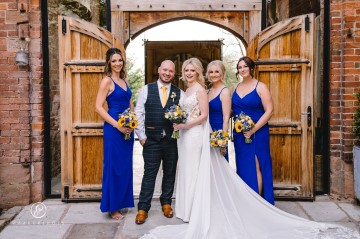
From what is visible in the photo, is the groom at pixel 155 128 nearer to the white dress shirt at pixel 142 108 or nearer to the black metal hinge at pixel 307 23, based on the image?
the white dress shirt at pixel 142 108

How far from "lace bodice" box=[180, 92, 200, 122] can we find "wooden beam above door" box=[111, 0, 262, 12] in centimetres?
385

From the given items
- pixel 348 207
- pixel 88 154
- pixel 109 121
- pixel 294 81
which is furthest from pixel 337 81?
pixel 88 154

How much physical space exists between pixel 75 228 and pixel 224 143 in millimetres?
1984

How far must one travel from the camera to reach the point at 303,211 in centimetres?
539

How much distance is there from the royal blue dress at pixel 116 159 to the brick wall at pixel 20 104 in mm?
1346

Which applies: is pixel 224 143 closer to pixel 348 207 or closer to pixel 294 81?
pixel 294 81

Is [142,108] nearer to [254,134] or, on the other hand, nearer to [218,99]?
[218,99]

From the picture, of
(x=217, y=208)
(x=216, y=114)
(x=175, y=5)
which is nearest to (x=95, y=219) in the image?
(x=217, y=208)

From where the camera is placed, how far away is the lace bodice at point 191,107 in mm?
4762

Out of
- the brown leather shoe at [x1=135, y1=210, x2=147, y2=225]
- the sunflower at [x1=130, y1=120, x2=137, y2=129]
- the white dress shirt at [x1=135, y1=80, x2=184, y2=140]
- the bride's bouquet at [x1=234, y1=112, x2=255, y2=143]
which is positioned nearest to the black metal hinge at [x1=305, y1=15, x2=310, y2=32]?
the bride's bouquet at [x1=234, y1=112, x2=255, y2=143]

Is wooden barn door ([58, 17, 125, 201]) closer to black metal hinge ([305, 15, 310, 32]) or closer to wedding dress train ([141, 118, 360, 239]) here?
wedding dress train ([141, 118, 360, 239])

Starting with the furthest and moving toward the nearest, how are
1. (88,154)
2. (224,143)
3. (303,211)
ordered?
(88,154)
(303,211)
(224,143)

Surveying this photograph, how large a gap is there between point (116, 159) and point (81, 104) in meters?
1.20

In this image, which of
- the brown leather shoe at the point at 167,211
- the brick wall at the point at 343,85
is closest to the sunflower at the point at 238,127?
the brown leather shoe at the point at 167,211
